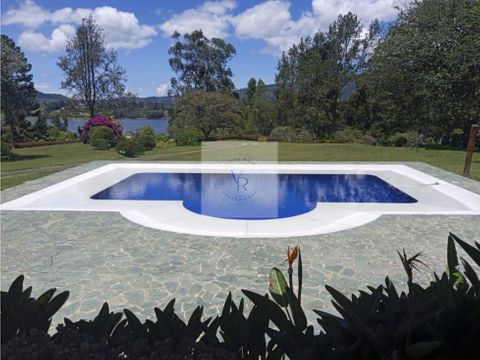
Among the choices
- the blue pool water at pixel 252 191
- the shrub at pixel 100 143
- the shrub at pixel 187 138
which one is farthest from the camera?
the shrub at pixel 187 138

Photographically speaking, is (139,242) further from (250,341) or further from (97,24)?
(97,24)

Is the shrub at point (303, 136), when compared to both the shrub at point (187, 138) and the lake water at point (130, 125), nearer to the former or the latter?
the shrub at point (187, 138)

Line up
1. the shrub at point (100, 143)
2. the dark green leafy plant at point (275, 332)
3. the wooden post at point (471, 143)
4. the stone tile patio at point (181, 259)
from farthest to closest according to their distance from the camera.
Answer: the shrub at point (100, 143) < the wooden post at point (471, 143) < the stone tile patio at point (181, 259) < the dark green leafy plant at point (275, 332)

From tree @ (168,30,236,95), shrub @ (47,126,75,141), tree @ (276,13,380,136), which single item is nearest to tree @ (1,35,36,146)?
shrub @ (47,126,75,141)

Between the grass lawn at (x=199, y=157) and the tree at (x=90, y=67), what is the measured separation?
7055mm

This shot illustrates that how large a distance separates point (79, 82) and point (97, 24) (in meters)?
4.26

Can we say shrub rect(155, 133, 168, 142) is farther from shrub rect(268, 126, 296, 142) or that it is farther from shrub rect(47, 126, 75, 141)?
shrub rect(47, 126, 75, 141)

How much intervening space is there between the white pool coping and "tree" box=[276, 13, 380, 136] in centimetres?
1575

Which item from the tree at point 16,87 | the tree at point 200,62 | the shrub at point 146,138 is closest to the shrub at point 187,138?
the shrub at point 146,138

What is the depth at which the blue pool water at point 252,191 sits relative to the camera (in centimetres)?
991

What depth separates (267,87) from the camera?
3488 centimetres

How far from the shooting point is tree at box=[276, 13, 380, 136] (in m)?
27.7

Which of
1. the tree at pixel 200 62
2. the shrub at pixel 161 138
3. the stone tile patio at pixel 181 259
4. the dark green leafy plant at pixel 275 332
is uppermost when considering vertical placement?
the tree at pixel 200 62

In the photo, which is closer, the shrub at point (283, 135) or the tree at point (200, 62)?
the shrub at point (283, 135)
